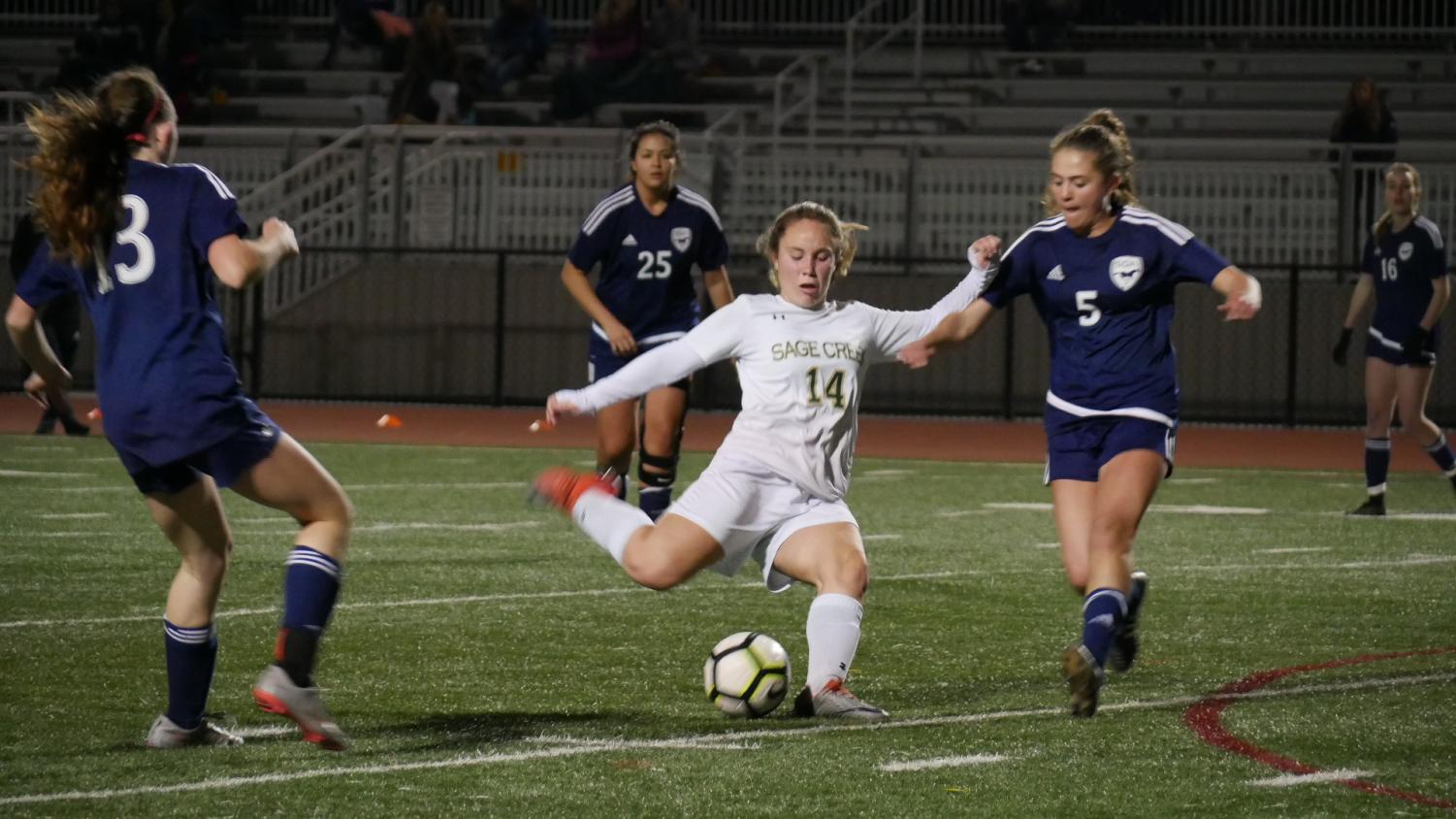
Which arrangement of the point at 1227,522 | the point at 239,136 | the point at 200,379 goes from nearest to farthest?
the point at 200,379 < the point at 1227,522 < the point at 239,136

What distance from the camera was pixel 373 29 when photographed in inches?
1065

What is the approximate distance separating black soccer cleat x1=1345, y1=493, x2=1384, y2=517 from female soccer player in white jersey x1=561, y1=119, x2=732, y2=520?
14.7 ft

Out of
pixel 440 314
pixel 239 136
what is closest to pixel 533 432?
pixel 440 314

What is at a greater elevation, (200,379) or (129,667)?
(200,379)

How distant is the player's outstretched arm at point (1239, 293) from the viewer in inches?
259

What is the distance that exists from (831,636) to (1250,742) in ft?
4.03

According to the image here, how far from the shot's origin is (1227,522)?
12758mm

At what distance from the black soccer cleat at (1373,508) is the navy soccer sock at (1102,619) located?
690cm

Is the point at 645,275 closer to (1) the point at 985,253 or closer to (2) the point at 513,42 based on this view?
(1) the point at 985,253

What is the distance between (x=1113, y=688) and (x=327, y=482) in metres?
2.69

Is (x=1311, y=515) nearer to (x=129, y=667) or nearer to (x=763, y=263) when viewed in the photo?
(x=129, y=667)

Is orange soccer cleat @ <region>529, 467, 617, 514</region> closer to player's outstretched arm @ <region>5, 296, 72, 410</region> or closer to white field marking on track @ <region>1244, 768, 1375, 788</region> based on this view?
player's outstretched arm @ <region>5, 296, 72, 410</region>

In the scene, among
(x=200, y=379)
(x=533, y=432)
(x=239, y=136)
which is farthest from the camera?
(x=239, y=136)

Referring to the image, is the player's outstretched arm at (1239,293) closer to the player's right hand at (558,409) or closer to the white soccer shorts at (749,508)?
the white soccer shorts at (749,508)
